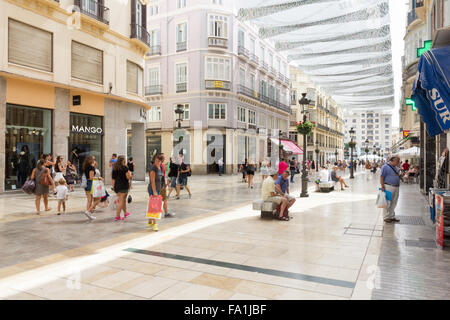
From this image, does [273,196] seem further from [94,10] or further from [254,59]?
[254,59]

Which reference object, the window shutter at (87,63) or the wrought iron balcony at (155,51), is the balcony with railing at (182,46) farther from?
the window shutter at (87,63)

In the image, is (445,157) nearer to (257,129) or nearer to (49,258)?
(49,258)

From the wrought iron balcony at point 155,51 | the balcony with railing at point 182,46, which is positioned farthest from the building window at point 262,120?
the wrought iron balcony at point 155,51

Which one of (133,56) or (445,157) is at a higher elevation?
(133,56)

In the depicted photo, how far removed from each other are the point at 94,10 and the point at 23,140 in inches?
313

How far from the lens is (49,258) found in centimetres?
530

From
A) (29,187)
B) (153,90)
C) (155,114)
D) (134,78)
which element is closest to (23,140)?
(29,187)

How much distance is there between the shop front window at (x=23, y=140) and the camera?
46.0 feet

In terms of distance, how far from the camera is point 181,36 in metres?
31.7

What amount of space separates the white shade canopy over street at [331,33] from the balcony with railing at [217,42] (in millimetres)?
4631
